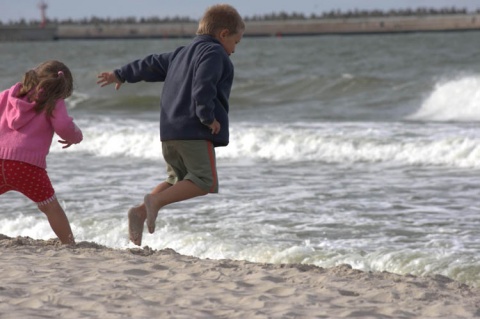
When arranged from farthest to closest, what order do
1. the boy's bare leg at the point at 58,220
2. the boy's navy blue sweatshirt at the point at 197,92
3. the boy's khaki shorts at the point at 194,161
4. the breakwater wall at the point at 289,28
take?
1. the breakwater wall at the point at 289,28
2. the boy's bare leg at the point at 58,220
3. the boy's khaki shorts at the point at 194,161
4. the boy's navy blue sweatshirt at the point at 197,92

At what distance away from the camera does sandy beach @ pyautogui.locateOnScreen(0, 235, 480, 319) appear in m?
3.79

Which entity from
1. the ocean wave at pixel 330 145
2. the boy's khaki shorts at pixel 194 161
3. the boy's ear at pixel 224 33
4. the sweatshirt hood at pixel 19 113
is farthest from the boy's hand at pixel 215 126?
the ocean wave at pixel 330 145

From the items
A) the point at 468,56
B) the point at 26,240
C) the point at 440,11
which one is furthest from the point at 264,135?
the point at 440,11

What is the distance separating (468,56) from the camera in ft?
130

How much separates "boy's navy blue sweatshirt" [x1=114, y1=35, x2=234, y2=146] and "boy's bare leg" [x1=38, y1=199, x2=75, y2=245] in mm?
726

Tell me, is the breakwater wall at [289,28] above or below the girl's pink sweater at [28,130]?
below

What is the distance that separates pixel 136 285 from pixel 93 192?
174 inches

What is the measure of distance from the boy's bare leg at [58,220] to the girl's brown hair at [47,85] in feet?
1.72

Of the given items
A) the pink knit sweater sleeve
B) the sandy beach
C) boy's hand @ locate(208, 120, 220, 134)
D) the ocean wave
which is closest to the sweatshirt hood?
the pink knit sweater sleeve

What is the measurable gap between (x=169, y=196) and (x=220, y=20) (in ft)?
3.11

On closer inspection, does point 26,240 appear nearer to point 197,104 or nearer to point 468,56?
point 197,104

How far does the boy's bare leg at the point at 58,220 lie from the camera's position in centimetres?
522

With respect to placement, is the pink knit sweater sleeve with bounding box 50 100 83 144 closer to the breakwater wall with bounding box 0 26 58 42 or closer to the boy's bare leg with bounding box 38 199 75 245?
the boy's bare leg with bounding box 38 199 75 245

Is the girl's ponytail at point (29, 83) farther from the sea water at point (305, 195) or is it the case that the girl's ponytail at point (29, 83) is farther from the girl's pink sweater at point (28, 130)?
the sea water at point (305, 195)
